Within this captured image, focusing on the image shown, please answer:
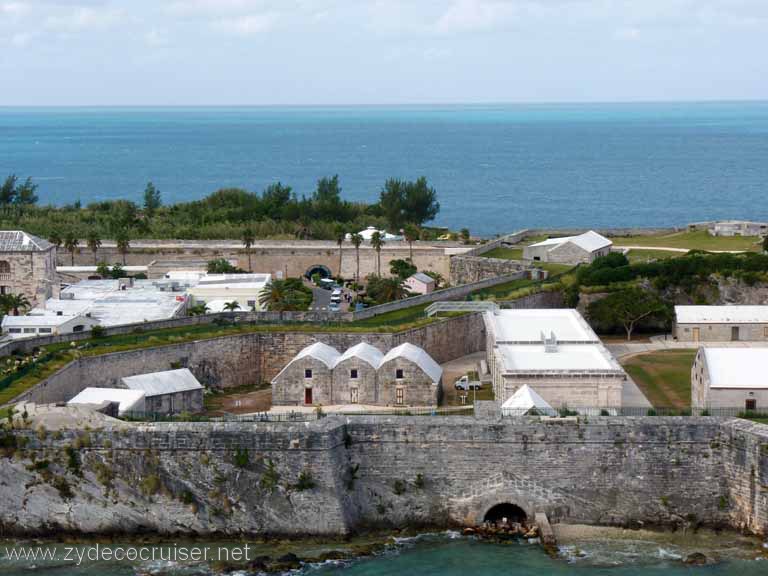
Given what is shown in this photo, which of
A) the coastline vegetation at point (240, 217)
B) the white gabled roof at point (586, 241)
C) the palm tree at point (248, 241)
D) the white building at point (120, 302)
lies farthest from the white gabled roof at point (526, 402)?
the coastline vegetation at point (240, 217)

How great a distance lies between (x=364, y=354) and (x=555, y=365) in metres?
7.27

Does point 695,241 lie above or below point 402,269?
above

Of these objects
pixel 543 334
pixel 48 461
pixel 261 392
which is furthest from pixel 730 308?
pixel 48 461

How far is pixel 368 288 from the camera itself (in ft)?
220

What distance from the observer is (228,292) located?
62.2 metres

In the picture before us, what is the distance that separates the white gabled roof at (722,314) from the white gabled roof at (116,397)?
26.0 metres

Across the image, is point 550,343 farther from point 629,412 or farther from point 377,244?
point 377,244

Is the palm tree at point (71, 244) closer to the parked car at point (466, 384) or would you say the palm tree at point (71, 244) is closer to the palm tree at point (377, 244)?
the palm tree at point (377, 244)

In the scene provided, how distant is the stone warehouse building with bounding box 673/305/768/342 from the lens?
57.0 meters

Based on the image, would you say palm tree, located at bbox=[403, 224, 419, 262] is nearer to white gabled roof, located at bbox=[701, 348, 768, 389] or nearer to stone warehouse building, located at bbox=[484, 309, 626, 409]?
stone warehouse building, located at bbox=[484, 309, 626, 409]

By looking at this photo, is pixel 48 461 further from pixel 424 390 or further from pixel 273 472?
pixel 424 390

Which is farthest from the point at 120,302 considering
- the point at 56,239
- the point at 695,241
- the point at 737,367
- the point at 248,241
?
the point at 695,241

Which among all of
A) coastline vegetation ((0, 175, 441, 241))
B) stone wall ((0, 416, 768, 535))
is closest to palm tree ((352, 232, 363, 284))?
coastline vegetation ((0, 175, 441, 241))

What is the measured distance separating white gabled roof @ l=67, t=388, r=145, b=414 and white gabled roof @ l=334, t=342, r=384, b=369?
8.24m
